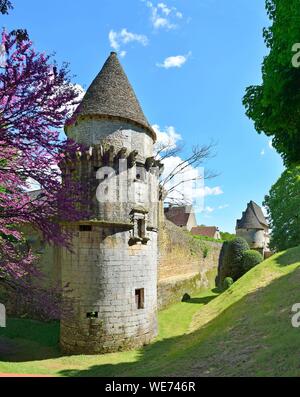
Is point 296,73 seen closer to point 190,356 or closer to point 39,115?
point 39,115

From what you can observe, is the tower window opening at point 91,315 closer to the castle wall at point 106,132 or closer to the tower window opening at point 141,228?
the tower window opening at point 141,228

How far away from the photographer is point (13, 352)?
1224 centimetres

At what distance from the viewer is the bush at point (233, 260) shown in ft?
70.2

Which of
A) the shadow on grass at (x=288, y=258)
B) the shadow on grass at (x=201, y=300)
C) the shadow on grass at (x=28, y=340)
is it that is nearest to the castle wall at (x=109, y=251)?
the shadow on grass at (x=28, y=340)

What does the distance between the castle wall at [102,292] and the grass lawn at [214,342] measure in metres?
0.57

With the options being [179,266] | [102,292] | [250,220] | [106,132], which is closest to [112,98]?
[106,132]

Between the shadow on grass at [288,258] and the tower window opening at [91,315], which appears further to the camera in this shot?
the shadow on grass at [288,258]

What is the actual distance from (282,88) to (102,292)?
9.12 meters

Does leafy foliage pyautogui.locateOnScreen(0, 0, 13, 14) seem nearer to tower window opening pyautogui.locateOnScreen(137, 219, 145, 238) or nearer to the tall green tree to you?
the tall green tree

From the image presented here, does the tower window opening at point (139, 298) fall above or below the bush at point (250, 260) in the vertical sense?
below

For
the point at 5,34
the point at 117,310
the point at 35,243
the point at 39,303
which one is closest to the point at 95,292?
the point at 117,310

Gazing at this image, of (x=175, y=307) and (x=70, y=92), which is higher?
(x=70, y=92)

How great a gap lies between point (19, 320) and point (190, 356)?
1110 cm
